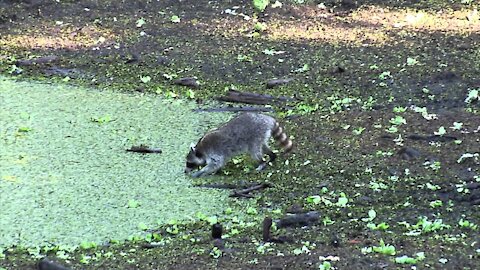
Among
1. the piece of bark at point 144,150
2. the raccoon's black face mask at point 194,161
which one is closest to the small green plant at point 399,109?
the raccoon's black face mask at point 194,161

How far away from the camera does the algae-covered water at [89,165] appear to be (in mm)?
4926

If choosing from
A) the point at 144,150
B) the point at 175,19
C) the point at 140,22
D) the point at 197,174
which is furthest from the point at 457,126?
the point at 140,22

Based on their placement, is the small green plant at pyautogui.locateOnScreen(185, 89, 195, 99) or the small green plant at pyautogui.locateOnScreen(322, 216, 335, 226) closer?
the small green plant at pyautogui.locateOnScreen(322, 216, 335, 226)

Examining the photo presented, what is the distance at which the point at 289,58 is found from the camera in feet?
26.5

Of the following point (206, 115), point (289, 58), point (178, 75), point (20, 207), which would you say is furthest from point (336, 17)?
point (20, 207)

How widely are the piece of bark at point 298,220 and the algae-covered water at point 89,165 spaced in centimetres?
56

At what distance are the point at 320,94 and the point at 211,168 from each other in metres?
1.68

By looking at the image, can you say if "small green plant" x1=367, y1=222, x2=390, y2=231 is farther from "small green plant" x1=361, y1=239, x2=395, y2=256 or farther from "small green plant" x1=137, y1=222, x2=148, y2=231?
"small green plant" x1=137, y1=222, x2=148, y2=231

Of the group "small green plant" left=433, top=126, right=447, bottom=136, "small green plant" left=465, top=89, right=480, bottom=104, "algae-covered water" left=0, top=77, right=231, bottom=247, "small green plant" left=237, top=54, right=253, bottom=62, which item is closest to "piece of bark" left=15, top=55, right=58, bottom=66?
"algae-covered water" left=0, top=77, right=231, bottom=247

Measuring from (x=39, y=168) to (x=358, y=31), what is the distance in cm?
375

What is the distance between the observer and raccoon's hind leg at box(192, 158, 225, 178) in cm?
575

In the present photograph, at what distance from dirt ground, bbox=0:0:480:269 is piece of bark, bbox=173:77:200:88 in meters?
0.05

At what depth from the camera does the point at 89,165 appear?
19.2 ft

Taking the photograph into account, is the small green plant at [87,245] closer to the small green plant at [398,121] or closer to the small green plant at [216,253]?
the small green plant at [216,253]
